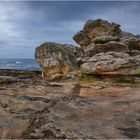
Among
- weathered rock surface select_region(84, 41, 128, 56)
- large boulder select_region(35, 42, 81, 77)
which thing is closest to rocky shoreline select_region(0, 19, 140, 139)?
weathered rock surface select_region(84, 41, 128, 56)

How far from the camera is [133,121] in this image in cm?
1098

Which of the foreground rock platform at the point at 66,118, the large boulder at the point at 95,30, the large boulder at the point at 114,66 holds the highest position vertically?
the large boulder at the point at 95,30

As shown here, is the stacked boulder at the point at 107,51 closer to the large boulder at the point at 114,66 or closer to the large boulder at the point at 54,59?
the large boulder at the point at 114,66

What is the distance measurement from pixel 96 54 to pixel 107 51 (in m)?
2.11

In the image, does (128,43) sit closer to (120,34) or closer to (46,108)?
(120,34)

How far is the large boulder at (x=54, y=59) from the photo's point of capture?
32.8 m

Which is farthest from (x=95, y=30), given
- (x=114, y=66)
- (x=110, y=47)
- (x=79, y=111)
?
(x=79, y=111)

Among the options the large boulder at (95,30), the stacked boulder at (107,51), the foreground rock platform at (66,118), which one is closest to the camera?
the foreground rock platform at (66,118)

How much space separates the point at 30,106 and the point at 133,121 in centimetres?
458

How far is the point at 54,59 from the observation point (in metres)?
33.8

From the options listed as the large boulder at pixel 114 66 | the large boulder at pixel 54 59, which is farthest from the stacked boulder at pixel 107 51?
the large boulder at pixel 54 59

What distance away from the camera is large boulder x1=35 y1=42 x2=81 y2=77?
3275 cm

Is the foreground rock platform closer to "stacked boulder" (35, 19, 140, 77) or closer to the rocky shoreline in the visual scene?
the rocky shoreline

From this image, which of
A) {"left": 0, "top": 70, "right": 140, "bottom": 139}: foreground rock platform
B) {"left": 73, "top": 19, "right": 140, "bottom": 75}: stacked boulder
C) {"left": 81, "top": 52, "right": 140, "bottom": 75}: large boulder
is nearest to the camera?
{"left": 0, "top": 70, "right": 140, "bottom": 139}: foreground rock platform
